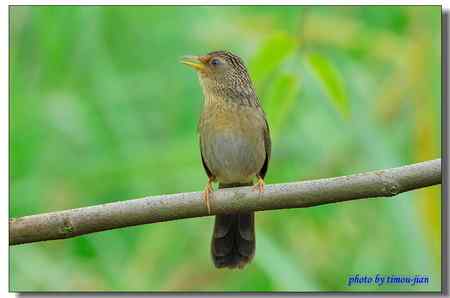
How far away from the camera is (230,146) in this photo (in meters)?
4.22

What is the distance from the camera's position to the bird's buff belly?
4.21 m

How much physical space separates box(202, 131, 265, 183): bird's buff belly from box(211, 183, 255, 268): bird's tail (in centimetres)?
30

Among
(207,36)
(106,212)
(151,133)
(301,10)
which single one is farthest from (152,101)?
(106,212)

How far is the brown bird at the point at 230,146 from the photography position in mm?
4223

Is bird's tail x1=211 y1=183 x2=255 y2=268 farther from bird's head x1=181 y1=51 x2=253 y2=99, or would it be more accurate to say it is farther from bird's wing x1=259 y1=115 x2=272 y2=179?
bird's head x1=181 y1=51 x2=253 y2=99

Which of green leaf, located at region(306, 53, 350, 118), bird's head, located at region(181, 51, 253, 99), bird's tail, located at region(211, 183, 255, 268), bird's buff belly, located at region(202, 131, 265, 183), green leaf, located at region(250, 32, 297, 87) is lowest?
bird's tail, located at region(211, 183, 255, 268)

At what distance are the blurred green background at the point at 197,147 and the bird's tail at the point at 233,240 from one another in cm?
9

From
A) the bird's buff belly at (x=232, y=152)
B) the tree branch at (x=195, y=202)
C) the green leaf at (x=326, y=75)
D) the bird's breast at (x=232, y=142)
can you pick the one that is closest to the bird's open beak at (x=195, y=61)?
the bird's breast at (x=232, y=142)

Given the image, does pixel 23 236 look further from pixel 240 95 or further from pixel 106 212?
pixel 240 95

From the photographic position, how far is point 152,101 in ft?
15.8

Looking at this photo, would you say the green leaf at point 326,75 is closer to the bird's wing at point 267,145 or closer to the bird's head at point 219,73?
the bird's wing at point 267,145

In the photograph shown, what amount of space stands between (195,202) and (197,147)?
1.38 m

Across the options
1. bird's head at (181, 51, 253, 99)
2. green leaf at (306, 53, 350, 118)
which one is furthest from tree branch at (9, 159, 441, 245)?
bird's head at (181, 51, 253, 99)

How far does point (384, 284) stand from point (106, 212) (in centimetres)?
203
